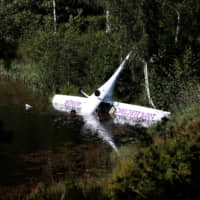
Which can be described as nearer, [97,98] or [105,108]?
[97,98]

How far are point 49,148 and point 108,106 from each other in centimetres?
725

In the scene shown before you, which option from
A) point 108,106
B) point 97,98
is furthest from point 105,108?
point 97,98

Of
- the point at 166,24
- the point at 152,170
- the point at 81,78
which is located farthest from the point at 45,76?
the point at 152,170

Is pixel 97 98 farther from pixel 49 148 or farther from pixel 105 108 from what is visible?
pixel 49 148

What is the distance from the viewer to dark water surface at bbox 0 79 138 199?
12.9 metres

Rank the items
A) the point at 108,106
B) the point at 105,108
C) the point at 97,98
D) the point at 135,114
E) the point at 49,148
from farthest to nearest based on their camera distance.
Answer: the point at 105,108, the point at 108,106, the point at 97,98, the point at 135,114, the point at 49,148

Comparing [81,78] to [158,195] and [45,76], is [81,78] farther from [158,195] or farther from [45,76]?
[158,195]

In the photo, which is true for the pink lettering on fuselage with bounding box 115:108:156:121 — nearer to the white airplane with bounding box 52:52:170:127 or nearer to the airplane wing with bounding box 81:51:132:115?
the white airplane with bounding box 52:52:170:127

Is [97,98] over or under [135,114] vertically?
over

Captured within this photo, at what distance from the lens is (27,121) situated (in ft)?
68.1

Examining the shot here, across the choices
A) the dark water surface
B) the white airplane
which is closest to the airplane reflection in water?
the white airplane

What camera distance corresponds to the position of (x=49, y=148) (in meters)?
16.1

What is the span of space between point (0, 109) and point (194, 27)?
13.4 metres

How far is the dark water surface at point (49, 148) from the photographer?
42.4 ft
